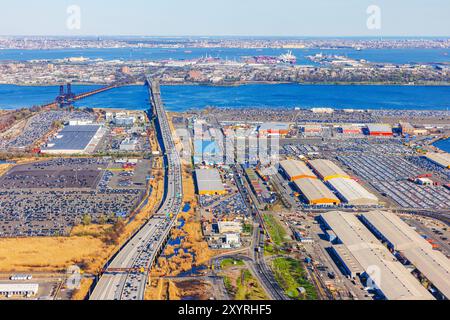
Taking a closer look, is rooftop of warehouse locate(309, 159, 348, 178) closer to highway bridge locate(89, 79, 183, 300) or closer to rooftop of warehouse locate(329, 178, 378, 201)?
rooftop of warehouse locate(329, 178, 378, 201)

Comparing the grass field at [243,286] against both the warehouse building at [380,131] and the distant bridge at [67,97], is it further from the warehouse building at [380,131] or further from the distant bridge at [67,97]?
the distant bridge at [67,97]

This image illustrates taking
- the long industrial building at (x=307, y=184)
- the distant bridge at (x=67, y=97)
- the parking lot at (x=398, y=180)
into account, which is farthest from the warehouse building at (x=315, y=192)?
the distant bridge at (x=67, y=97)

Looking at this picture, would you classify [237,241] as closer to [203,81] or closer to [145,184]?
[145,184]

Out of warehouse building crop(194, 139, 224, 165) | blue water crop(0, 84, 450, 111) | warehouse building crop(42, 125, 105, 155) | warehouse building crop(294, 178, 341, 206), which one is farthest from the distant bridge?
warehouse building crop(294, 178, 341, 206)
